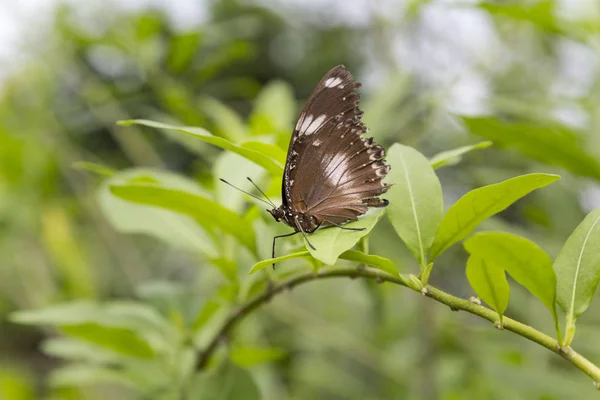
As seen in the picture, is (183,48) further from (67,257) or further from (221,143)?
(221,143)

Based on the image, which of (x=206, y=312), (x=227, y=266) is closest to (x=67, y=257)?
(x=206, y=312)

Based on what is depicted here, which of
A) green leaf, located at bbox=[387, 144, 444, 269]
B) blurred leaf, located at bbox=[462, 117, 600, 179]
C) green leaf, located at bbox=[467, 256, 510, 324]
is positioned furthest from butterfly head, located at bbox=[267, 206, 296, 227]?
blurred leaf, located at bbox=[462, 117, 600, 179]

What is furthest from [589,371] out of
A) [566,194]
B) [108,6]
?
[108,6]

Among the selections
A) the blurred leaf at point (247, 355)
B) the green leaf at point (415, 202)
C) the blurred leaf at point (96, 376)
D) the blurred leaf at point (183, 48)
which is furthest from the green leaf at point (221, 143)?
the blurred leaf at point (183, 48)

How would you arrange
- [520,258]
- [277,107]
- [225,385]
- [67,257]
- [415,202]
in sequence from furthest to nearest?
[67,257] < [277,107] < [225,385] < [415,202] < [520,258]

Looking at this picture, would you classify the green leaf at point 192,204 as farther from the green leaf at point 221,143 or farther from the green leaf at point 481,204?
the green leaf at point 481,204

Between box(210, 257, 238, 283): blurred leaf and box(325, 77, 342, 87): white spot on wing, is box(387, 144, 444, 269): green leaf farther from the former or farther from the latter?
box(210, 257, 238, 283): blurred leaf

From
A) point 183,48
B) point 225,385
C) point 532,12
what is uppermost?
point 183,48

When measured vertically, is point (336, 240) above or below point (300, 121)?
below
